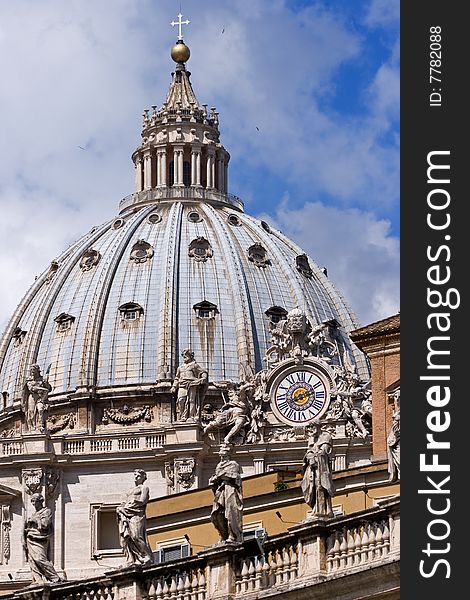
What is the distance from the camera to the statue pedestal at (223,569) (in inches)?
1300

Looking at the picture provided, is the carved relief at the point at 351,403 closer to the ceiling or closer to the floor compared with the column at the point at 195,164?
closer to the floor

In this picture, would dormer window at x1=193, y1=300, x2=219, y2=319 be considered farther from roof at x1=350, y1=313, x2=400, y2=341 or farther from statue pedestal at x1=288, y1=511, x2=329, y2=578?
statue pedestal at x1=288, y1=511, x2=329, y2=578

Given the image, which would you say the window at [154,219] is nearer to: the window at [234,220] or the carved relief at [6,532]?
the window at [234,220]

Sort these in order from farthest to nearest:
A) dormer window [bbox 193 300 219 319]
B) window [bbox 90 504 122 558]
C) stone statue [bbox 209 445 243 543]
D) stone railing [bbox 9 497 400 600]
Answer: dormer window [bbox 193 300 219 319] < window [bbox 90 504 122 558] < stone statue [bbox 209 445 243 543] < stone railing [bbox 9 497 400 600]

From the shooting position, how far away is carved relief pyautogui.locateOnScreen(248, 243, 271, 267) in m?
135

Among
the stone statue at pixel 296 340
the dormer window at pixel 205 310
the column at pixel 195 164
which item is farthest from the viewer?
the column at pixel 195 164

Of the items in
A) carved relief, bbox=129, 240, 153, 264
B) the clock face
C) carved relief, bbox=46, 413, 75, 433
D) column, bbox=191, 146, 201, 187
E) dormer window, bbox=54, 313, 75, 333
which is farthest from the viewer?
column, bbox=191, 146, 201, 187

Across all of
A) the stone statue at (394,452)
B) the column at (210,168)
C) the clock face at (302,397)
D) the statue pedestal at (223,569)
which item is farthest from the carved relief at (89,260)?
the statue pedestal at (223,569)

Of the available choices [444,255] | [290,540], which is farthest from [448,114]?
[290,540]

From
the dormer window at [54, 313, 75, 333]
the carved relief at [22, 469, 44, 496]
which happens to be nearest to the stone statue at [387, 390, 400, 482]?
the carved relief at [22, 469, 44, 496]

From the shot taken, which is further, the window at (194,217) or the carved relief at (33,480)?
the window at (194,217)

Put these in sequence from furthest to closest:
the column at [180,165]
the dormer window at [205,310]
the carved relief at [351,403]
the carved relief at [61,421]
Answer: the column at [180,165] → the dormer window at [205,310] → the carved relief at [61,421] → the carved relief at [351,403]

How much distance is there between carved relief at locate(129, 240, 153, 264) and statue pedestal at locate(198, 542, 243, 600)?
4014 inches

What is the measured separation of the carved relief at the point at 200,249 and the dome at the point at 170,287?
59 millimetres
